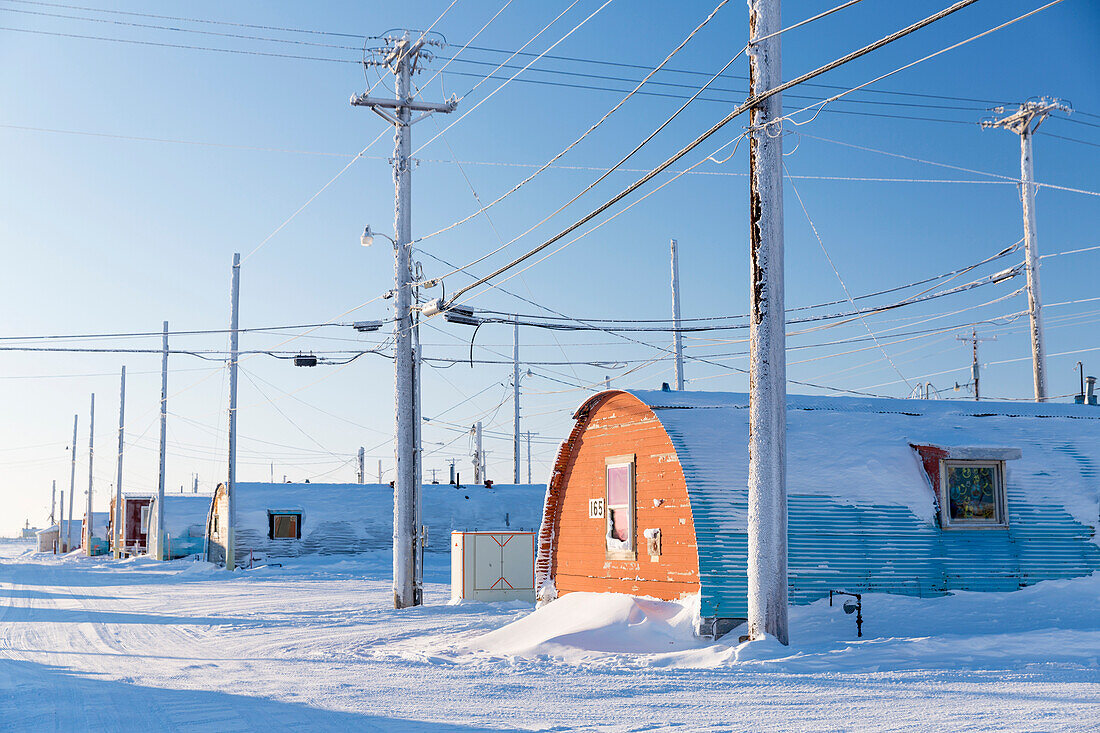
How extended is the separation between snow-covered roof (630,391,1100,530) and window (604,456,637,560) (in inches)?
55.9

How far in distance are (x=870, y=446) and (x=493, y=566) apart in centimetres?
1025

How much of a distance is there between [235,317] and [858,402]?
974 inches

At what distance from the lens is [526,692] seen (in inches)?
455

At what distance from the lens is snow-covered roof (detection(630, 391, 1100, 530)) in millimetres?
16859

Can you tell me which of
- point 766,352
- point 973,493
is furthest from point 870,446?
point 766,352

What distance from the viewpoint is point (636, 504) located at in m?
17.9

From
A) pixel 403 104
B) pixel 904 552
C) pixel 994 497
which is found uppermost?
pixel 403 104

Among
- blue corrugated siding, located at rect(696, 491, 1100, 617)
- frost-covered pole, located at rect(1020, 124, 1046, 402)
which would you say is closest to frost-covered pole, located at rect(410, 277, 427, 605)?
blue corrugated siding, located at rect(696, 491, 1100, 617)

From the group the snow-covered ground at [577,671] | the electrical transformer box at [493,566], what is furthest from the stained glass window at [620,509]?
the electrical transformer box at [493,566]

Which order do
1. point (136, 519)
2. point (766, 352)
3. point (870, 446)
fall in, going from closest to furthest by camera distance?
point (766, 352) < point (870, 446) < point (136, 519)

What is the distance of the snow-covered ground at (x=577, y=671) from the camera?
1002cm

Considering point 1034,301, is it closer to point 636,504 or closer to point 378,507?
point 636,504

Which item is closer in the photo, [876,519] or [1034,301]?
[876,519]

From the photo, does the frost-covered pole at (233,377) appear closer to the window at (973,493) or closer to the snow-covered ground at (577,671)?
the snow-covered ground at (577,671)
